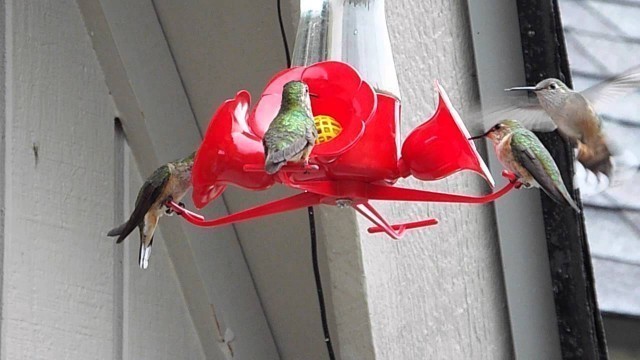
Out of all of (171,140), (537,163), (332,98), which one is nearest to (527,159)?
(537,163)

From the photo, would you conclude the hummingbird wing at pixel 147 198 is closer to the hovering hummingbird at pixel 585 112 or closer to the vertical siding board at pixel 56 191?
the vertical siding board at pixel 56 191

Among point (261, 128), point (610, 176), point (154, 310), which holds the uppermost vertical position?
point (261, 128)

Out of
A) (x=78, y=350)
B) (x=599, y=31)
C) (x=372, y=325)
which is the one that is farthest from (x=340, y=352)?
(x=599, y=31)

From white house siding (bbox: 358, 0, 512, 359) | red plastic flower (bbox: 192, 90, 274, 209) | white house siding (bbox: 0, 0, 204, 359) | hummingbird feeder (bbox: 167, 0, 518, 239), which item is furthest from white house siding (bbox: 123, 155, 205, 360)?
red plastic flower (bbox: 192, 90, 274, 209)

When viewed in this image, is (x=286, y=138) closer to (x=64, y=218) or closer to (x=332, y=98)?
(x=332, y=98)

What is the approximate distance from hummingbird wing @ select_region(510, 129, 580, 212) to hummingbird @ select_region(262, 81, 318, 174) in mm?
449

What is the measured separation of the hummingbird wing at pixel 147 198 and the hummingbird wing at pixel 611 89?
1.10m

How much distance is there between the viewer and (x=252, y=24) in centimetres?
280

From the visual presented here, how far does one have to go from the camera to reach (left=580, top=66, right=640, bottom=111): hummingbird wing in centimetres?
287

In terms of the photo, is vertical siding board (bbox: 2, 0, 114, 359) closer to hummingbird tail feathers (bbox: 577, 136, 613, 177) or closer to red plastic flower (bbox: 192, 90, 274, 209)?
red plastic flower (bbox: 192, 90, 274, 209)

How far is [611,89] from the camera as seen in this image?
2914mm

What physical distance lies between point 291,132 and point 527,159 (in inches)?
24.3

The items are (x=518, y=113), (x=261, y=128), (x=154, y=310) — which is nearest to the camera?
(x=261, y=128)

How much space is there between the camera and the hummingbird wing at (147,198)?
2.20 meters
